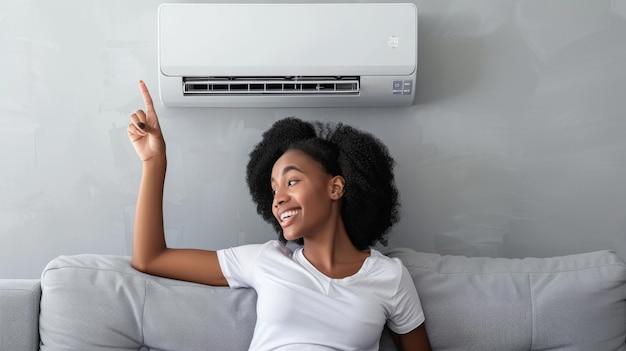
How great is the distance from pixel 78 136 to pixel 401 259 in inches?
41.1

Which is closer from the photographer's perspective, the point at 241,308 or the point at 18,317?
the point at 18,317

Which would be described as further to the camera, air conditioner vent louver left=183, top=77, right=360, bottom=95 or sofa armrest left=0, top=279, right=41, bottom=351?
air conditioner vent louver left=183, top=77, right=360, bottom=95

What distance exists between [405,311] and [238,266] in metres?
0.45

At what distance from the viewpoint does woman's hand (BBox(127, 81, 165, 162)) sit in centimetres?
199

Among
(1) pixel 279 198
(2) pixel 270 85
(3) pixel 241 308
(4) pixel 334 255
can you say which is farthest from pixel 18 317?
(2) pixel 270 85

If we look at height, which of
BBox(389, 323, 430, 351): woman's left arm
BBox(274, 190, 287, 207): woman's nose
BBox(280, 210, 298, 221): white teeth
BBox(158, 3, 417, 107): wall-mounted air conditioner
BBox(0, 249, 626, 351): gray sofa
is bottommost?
BBox(389, 323, 430, 351): woman's left arm

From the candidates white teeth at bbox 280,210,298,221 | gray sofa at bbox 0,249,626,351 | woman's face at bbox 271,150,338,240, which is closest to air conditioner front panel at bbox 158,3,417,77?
woman's face at bbox 271,150,338,240

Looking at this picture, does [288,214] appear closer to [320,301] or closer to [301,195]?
[301,195]

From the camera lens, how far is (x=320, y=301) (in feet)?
6.06

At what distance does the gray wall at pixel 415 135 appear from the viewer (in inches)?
89.3

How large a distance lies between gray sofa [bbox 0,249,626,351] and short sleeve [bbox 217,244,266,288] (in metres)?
0.03

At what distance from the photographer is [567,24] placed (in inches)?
91.3

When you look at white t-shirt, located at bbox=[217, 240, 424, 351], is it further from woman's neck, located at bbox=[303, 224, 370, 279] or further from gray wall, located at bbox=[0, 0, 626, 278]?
gray wall, located at bbox=[0, 0, 626, 278]

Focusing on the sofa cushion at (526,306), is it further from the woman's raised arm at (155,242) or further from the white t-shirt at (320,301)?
the woman's raised arm at (155,242)
